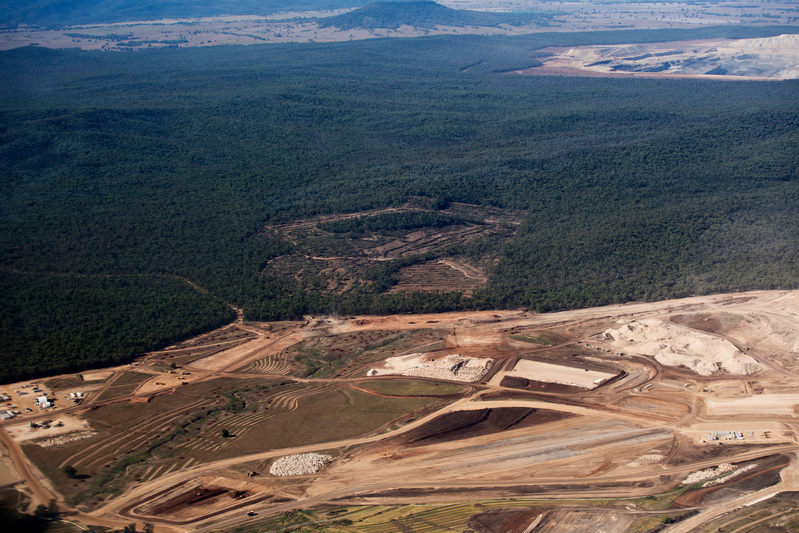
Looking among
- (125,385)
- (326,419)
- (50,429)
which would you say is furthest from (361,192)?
(50,429)

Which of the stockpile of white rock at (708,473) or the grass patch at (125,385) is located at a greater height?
the grass patch at (125,385)

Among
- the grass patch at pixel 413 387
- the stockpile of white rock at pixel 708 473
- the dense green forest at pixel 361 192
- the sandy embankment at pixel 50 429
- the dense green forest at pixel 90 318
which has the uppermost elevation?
the dense green forest at pixel 361 192

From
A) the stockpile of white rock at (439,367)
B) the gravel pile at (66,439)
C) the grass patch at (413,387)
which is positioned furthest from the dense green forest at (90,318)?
the grass patch at (413,387)

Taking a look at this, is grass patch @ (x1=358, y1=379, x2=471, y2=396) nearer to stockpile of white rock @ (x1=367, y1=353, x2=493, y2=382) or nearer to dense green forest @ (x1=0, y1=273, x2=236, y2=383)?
A: stockpile of white rock @ (x1=367, y1=353, x2=493, y2=382)

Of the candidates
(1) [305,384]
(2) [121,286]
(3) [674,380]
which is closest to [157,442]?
(1) [305,384]

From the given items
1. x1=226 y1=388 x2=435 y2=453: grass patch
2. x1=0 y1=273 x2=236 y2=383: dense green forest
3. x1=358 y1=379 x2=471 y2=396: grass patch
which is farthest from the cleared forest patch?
x1=226 y1=388 x2=435 y2=453: grass patch

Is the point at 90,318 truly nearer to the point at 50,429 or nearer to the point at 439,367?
the point at 50,429

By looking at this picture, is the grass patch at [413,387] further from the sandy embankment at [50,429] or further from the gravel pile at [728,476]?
the sandy embankment at [50,429]
